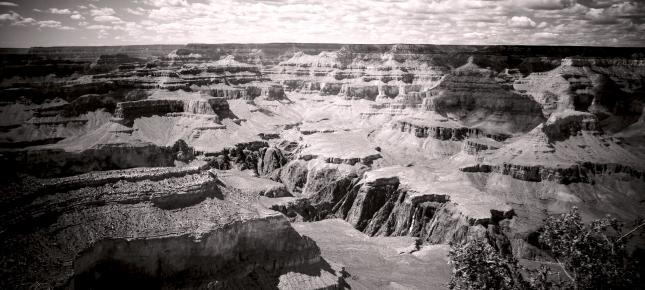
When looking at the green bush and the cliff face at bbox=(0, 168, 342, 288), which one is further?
the cliff face at bbox=(0, 168, 342, 288)

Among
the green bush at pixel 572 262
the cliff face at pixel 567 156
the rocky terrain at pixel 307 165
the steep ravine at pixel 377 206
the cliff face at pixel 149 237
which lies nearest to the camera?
the green bush at pixel 572 262

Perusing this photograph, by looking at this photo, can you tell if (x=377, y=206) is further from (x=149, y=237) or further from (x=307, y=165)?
(x=149, y=237)

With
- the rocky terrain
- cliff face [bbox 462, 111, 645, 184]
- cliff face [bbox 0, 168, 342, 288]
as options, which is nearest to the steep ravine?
the rocky terrain

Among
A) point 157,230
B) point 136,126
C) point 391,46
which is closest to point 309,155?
point 136,126

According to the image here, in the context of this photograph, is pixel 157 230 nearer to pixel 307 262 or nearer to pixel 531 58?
pixel 307 262

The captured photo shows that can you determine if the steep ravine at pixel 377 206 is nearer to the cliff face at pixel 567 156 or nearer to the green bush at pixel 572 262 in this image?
the cliff face at pixel 567 156

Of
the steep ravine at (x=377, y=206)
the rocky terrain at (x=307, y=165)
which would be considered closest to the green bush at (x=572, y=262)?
the rocky terrain at (x=307, y=165)

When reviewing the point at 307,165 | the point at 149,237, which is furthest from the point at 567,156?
the point at 149,237

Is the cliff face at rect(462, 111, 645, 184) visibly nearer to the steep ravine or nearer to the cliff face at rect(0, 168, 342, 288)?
the steep ravine
